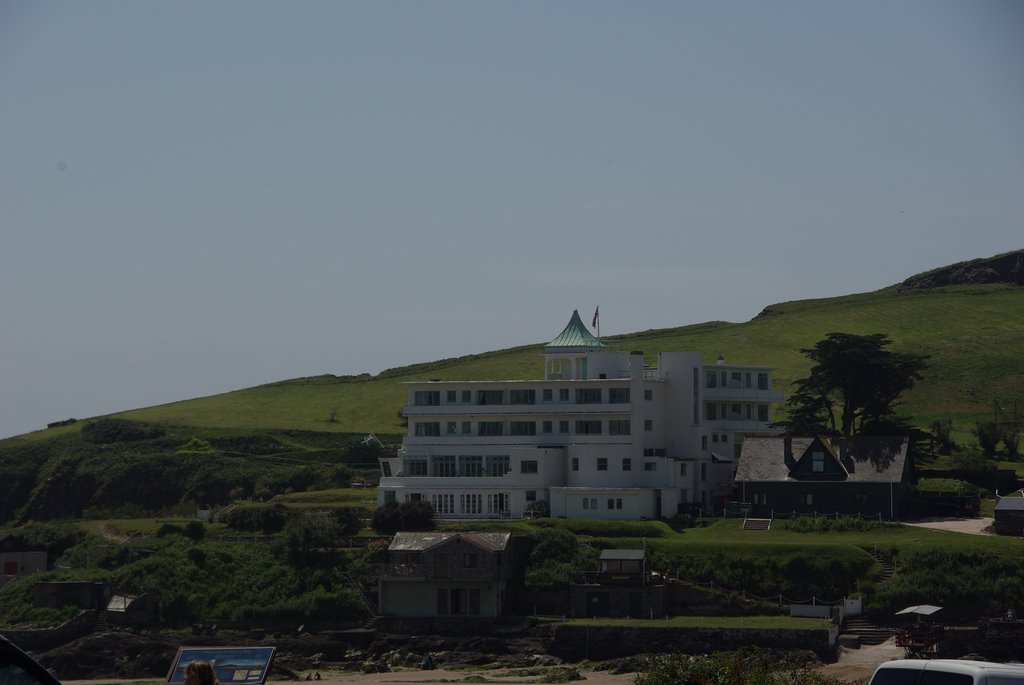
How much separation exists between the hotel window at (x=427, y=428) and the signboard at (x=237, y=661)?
43.0 meters

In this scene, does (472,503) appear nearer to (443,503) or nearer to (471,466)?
(443,503)

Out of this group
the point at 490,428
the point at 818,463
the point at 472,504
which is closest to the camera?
the point at 818,463

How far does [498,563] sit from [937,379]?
212 feet

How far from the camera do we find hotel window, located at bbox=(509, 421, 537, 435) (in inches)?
3346

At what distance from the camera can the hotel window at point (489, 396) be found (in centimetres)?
8606

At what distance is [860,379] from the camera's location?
90188 millimetres

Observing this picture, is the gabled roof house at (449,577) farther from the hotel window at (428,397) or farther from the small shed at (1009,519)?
the small shed at (1009,519)

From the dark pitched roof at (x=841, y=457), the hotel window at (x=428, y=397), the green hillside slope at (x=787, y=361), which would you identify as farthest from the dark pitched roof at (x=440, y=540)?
the green hillside slope at (x=787, y=361)

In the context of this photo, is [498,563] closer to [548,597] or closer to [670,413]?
[548,597]

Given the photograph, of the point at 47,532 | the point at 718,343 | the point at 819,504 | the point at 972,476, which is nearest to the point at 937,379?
the point at 718,343

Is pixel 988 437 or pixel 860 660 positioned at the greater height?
pixel 988 437

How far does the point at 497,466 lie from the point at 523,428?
2683 millimetres

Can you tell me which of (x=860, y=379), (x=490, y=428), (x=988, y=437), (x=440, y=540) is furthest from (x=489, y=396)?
(x=988, y=437)

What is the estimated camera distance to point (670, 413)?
85.1 m
